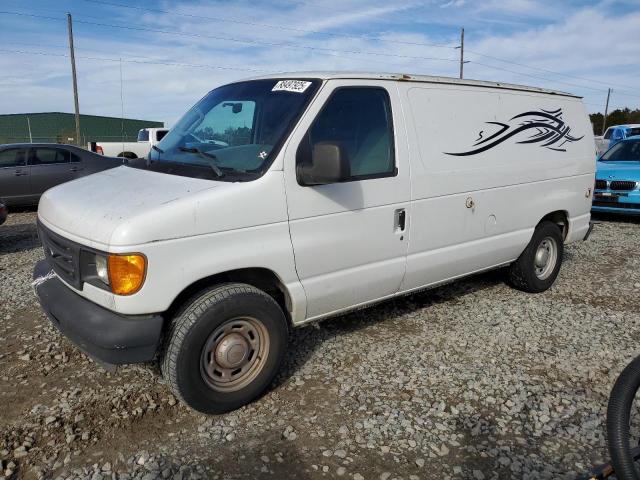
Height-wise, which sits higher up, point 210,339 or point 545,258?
point 210,339

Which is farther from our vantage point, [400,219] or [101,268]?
[400,219]

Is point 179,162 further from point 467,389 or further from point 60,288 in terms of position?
point 467,389

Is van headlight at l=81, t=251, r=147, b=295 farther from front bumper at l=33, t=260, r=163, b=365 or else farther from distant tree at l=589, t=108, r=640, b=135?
distant tree at l=589, t=108, r=640, b=135

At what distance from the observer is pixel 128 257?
274 centimetres

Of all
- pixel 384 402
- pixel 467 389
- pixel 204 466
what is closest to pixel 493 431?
pixel 467 389

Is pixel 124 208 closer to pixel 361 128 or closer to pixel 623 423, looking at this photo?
pixel 361 128

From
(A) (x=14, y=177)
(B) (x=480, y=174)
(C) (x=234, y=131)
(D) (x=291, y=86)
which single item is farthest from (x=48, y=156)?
(B) (x=480, y=174)

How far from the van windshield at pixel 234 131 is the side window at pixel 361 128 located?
0.67 ft

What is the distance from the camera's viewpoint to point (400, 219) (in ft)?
12.8

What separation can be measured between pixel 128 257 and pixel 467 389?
2.41 m

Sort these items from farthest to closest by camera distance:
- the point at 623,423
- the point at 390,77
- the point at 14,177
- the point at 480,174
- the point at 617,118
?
the point at 617,118
the point at 14,177
the point at 480,174
the point at 390,77
the point at 623,423

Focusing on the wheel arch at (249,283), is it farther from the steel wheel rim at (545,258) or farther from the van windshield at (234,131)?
the steel wheel rim at (545,258)

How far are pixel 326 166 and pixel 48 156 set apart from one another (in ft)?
32.0

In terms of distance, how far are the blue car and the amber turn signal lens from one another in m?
9.73
